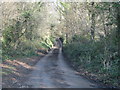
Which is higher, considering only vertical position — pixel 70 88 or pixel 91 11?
pixel 91 11

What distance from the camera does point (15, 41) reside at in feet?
94.6

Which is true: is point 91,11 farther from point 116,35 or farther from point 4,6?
point 4,6

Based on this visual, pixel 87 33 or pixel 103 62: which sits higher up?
pixel 87 33

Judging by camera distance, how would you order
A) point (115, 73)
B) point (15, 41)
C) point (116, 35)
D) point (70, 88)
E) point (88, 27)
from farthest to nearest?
point (15, 41) < point (88, 27) < point (116, 35) < point (115, 73) < point (70, 88)

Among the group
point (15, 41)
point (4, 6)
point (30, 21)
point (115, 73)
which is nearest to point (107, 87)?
point (115, 73)

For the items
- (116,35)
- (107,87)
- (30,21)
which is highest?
(30,21)

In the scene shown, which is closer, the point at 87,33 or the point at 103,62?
the point at 103,62

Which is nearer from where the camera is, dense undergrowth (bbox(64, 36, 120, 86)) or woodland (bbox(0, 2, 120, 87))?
dense undergrowth (bbox(64, 36, 120, 86))

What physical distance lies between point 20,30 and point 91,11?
12008 millimetres

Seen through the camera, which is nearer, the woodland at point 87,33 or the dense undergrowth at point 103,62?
the dense undergrowth at point 103,62

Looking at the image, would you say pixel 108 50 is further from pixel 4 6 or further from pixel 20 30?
pixel 20 30

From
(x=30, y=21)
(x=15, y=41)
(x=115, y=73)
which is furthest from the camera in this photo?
(x=30, y=21)

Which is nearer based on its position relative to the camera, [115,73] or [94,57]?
[115,73]

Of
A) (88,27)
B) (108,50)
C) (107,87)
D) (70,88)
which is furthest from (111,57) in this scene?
(88,27)
